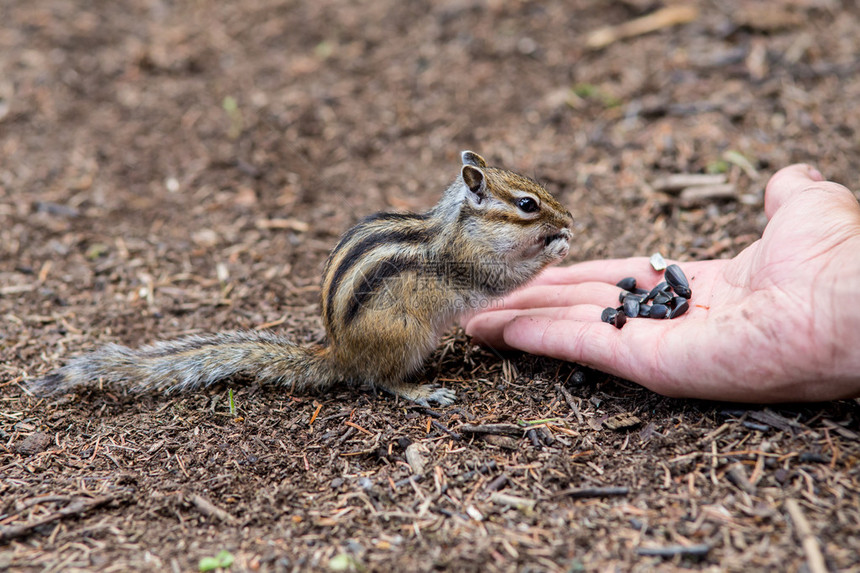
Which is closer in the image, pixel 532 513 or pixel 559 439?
pixel 532 513

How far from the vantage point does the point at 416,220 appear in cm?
426

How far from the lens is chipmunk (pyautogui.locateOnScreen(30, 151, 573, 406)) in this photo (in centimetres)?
400

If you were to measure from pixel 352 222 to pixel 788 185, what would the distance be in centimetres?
333

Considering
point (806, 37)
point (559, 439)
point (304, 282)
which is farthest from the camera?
point (806, 37)

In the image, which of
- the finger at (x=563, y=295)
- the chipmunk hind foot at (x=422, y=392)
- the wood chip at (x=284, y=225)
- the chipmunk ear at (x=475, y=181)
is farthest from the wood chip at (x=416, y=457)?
the wood chip at (x=284, y=225)

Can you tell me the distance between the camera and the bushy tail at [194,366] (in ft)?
13.4

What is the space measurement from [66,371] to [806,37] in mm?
7086

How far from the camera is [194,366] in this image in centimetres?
407

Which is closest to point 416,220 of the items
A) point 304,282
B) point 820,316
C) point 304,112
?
point 304,282

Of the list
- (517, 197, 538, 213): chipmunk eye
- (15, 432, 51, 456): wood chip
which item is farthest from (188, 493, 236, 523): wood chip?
(517, 197, 538, 213): chipmunk eye

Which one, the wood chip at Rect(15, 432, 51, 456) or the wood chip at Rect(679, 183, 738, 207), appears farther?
the wood chip at Rect(679, 183, 738, 207)

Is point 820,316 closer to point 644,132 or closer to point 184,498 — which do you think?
point 184,498

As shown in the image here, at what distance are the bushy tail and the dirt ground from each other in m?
0.13

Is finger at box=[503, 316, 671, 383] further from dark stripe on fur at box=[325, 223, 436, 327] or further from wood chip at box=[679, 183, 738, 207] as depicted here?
wood chip at box=[679, 183, 738, 207]
